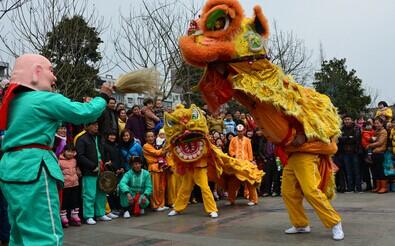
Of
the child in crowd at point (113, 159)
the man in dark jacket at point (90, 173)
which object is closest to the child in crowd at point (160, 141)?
the child in crowd at point (113, 159)

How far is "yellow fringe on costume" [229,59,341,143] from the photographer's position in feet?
16.3

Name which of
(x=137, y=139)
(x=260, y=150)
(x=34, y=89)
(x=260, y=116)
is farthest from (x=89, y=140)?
(x=260, y=150)

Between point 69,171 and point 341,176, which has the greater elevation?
point 69,171

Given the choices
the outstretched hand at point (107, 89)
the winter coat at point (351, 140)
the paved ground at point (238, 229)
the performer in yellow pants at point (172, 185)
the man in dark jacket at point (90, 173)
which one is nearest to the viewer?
the outstretched hand at point (107, 89)

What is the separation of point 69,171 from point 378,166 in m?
6.70

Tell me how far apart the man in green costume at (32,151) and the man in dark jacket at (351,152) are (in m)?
7.85

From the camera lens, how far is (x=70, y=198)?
6.88 m

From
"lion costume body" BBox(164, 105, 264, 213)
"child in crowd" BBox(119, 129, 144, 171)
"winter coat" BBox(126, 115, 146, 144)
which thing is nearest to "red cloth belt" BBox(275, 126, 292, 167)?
"lion costume body" BBox(164, 105, 264, 213)

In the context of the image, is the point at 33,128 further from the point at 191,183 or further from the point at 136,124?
the point at 136,124

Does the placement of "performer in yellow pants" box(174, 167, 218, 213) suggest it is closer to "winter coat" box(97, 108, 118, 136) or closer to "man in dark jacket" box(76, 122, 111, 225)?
"man in dark jacket" box(76, 122, 111, 225)

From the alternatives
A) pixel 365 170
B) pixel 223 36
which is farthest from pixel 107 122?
pixel 365 170

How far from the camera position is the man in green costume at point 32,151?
10.7ft

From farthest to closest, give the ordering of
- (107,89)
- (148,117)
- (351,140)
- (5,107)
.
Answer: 1. (351,140)
2. (148,117)
3. (107,89)
4. (5,107)

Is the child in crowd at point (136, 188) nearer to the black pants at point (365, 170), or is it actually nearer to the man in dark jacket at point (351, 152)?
the man in dark jacket at point (351, 152)
